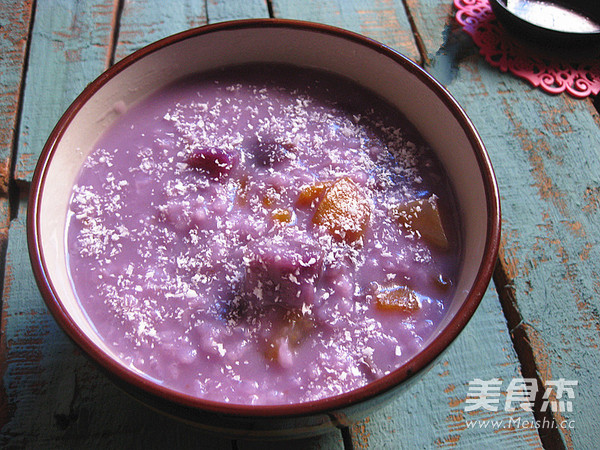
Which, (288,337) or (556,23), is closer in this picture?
(288,337)

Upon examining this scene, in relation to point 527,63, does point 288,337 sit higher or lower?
lower

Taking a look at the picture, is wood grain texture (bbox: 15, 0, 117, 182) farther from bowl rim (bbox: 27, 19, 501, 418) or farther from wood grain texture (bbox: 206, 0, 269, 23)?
bowl rim (bbox: 27, 19, 501, 418)

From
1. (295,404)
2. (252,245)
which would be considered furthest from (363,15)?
(295,404)

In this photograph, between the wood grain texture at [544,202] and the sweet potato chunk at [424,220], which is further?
the wood grain texture at [544,202]

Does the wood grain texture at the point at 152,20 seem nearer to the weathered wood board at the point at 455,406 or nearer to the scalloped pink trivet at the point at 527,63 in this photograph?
the scalloped pink trivet at the point at 527,63

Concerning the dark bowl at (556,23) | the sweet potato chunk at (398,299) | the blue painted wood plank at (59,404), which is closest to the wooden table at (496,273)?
the blue painted wood plank at (59,404)

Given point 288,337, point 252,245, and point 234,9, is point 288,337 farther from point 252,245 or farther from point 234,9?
point 234,9

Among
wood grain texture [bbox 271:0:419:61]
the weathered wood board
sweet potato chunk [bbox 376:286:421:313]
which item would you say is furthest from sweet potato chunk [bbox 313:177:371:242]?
wood grain texture [bbox 271:0:419:61]
